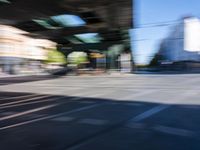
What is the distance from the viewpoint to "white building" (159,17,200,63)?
46312 mm

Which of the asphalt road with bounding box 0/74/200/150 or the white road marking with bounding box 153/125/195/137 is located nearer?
the asphalt road with bounding box 0/74/200/150

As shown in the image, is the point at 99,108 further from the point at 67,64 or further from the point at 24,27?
the point at 67,64

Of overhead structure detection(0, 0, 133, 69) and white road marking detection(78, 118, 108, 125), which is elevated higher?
overhead structure detection(0, 0, 133, 69)

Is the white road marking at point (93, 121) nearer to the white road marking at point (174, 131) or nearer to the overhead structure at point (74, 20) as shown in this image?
the white road marking at point (174, 131)

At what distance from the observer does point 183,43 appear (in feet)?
169

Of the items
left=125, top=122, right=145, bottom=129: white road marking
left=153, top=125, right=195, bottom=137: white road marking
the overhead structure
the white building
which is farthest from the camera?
the white building

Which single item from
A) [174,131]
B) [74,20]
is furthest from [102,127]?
[74,20]

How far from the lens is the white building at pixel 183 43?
46312mm

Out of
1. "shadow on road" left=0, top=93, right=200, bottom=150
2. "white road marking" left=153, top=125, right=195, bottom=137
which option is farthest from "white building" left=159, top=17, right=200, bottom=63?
"white road marking" left=153, top=125, right=195, bottom=137

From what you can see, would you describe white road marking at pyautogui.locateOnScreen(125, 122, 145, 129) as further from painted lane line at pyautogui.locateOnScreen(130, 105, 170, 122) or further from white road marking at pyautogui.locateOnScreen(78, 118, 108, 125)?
white road marking at pyautogui.locateOnScreen(78, 118, 108, 125)

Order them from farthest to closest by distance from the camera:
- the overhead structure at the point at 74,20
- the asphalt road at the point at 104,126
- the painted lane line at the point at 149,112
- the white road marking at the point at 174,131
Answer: the overhead structure at the point at 74,20
the painted lane line at the point at 149,112
the white road marking at the point at 174,131
the asphalt road at the point at 104,126

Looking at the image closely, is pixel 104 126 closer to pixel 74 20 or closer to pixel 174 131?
pixel 174 131

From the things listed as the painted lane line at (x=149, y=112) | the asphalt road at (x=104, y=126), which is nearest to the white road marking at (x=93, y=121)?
the asphalt road at (x=104, y=126)

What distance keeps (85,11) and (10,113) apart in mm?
21042
